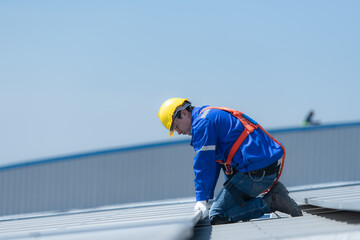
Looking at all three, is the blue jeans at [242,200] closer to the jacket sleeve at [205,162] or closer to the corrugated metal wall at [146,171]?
the jacket sleeve at [205,162]

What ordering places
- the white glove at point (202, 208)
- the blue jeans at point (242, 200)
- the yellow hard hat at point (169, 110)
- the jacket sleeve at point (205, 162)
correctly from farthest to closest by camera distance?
the yellow hard hat at point (169, 110) → the blue jeans at point (242, 200) → the jacket sleeve at point (205, 162) → the white glove at point (202, 208)

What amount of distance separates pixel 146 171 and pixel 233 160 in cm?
885

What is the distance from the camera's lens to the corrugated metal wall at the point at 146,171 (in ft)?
41.6

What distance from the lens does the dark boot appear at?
4.24 m

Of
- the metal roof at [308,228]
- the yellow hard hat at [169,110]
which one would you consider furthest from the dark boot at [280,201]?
the yellow hard hat at [169,110]

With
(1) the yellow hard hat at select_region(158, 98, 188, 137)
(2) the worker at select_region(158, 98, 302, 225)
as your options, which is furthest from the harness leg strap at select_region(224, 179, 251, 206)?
(1) the yellow hard hat at select_region(158, 98, 188, 137)

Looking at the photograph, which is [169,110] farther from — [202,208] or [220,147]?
[202,208]

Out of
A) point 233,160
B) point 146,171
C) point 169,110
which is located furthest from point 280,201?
point 146,171

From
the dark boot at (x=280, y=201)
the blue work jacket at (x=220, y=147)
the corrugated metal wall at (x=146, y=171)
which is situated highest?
the blue work jacket at (x=220, y=147)

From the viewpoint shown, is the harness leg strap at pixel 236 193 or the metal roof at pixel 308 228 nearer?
the metal roof at pixel 308 228

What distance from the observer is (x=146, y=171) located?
13008 millimetres

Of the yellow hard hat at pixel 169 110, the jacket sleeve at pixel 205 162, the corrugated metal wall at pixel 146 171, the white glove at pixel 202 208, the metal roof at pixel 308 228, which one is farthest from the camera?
the corrugated metal wall at pixel 146 171

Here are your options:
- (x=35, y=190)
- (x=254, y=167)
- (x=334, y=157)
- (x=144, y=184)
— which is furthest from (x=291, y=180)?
(x=254, y=167)

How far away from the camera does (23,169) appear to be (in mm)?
14297
